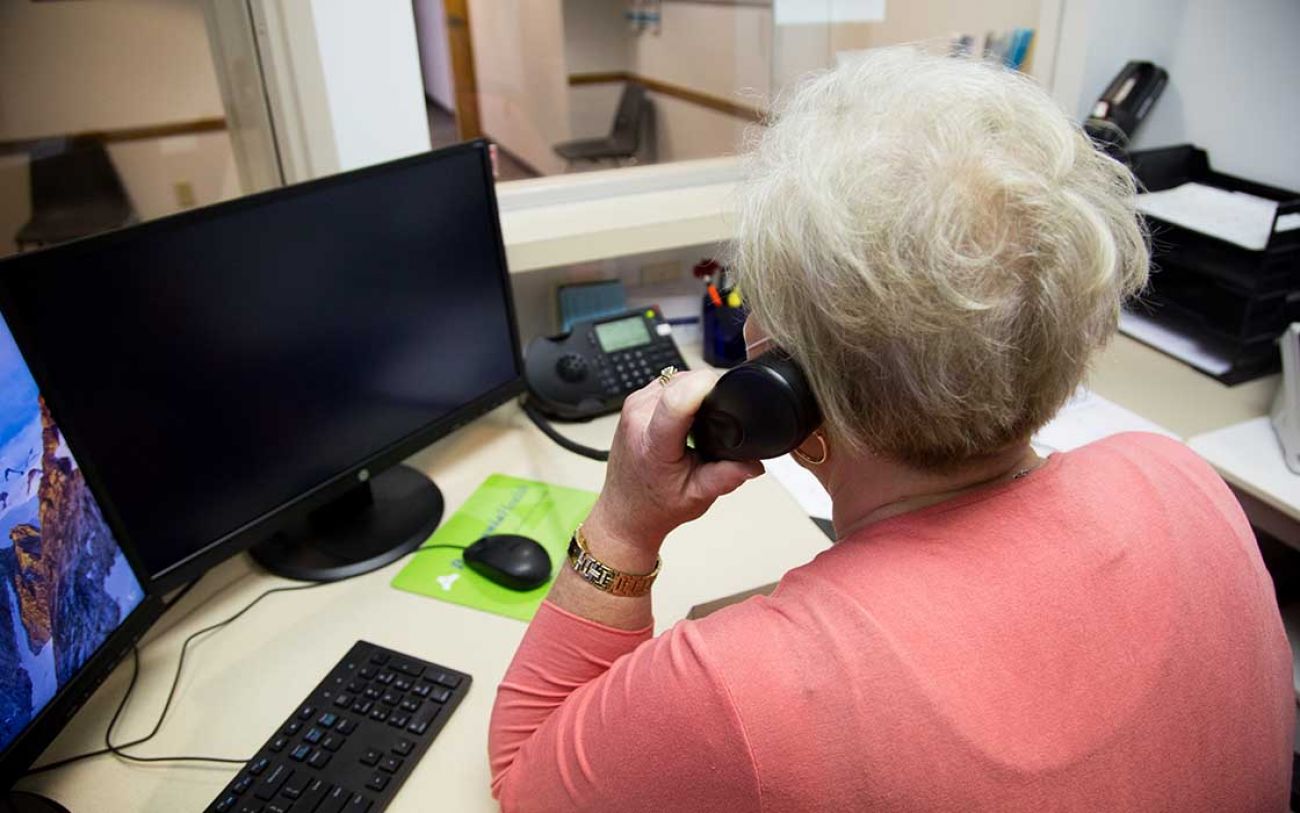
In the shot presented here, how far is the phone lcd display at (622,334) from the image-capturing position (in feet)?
4.95

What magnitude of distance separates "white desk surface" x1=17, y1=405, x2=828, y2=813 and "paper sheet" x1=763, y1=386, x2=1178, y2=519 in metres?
0.04

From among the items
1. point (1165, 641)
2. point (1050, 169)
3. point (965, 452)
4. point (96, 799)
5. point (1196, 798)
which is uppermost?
point (1050, 169)

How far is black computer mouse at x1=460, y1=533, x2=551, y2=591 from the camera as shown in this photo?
106cm

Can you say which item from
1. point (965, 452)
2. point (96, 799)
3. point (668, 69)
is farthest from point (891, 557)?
point (668, 69)

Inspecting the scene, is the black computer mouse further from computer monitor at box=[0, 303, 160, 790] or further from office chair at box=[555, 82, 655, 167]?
office chair at box=[555, 82, 655, 167]

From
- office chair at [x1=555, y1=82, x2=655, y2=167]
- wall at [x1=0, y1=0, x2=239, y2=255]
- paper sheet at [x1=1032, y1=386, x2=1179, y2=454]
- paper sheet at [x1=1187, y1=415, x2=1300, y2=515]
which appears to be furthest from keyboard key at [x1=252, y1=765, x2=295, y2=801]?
wall at [x1=0, y1=0, x2=239, y2=255]

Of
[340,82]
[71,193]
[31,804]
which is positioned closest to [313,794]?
[31,804]

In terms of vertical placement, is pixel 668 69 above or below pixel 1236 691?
above

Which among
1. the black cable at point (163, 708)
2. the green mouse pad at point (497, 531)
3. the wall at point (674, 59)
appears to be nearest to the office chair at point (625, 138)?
the wall at point (674, 59)

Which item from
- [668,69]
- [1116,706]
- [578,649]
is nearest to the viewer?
[1116,706]

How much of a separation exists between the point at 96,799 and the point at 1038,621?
86 cm

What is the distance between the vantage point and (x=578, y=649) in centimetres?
76

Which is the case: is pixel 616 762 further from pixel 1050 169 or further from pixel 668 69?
pixel 668 69

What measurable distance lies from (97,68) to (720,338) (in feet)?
10.6
